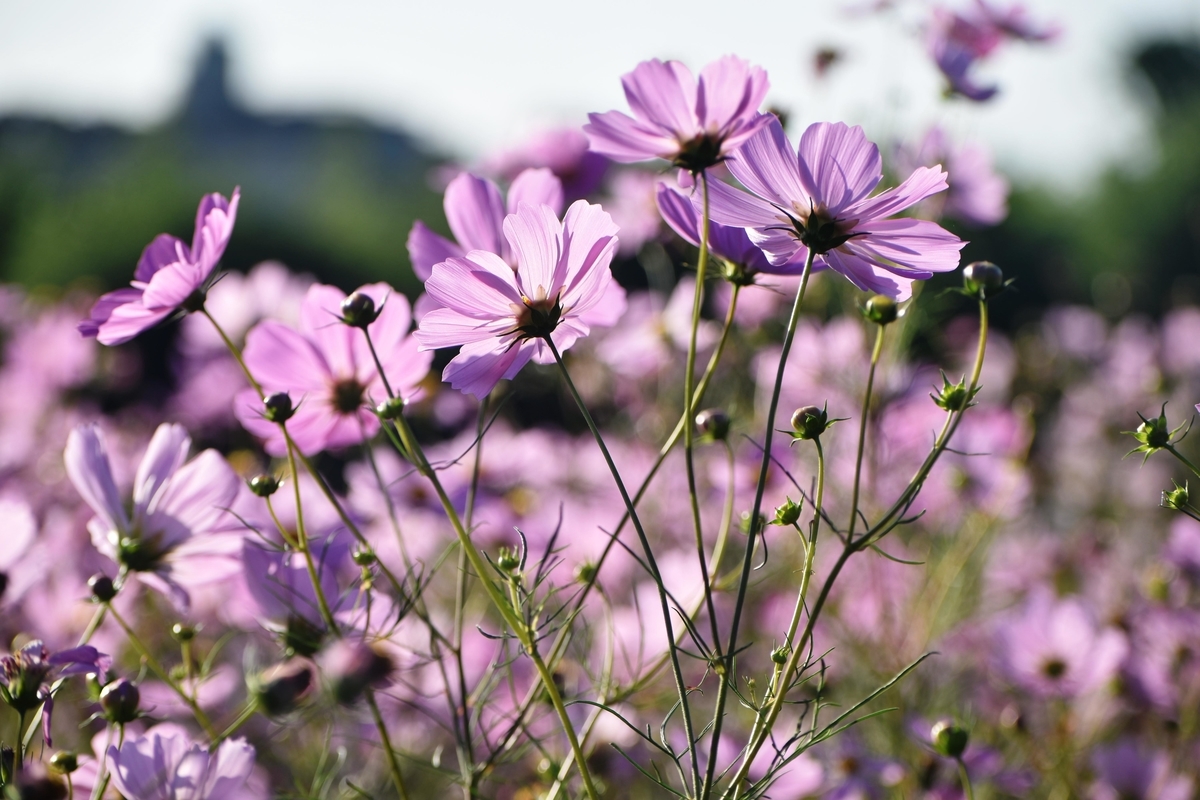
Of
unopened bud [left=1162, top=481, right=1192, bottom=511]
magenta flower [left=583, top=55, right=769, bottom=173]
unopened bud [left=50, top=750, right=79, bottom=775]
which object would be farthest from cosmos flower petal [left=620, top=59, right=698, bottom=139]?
unopened bud [left=50, top=750, right=79, bottom=775]

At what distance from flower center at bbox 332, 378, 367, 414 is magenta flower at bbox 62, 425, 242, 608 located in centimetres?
7

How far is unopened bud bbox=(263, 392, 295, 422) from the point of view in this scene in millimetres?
445

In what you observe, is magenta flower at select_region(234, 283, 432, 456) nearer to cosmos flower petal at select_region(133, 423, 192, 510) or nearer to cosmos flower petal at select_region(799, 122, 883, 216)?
cosmos flower petal at select_region(133, 423, 192, 510)

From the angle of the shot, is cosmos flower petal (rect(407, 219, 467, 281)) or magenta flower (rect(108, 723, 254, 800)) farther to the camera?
cosmos flower petal (rect(407, 219, 467, 281))

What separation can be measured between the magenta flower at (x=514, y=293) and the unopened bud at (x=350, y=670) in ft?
0.41

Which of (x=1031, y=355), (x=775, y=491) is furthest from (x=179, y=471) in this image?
(x=1031, y=355)

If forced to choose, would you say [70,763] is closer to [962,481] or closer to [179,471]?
[179,471]

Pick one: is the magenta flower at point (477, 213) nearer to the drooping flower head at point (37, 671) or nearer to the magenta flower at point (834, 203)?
the magenta flower at point (834, 203)

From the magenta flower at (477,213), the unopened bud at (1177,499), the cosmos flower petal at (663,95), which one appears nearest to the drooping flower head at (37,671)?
the magenta flower at (477,213)

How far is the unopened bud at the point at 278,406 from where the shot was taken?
44 cm

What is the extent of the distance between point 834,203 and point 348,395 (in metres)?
0.27

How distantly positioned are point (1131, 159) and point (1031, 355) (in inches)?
324

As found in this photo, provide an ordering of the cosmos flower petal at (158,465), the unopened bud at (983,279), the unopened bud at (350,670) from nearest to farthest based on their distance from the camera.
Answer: the unopened bud at (350,670) < the unopened bud at (983,279) < the cosmos flower petal at (158,465)

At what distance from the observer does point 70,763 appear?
0.43 m
